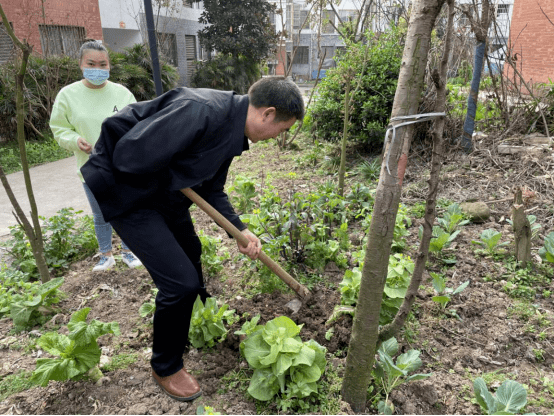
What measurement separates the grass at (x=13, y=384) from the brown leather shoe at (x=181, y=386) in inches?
30.7

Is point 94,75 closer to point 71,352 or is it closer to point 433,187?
point 71,352

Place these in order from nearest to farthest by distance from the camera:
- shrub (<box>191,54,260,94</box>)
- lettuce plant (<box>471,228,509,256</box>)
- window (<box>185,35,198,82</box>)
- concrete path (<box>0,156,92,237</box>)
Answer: lettuce plant (<box>471,228,509,256</box>), concrete path (<box>0,156,92,237</box>), shrub (<box>191,54,260,94</box>), window (<box>185,35,198,82</box>)

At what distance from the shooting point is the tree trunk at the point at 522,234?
313 centimetres

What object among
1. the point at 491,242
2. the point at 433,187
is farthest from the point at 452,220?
the point at 433,187

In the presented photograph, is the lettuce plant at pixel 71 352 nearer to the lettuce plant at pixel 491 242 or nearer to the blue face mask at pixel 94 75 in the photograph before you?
the blue face mask at pixel 94 75

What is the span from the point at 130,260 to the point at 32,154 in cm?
621

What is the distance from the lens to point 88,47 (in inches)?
133

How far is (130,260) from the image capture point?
3.73 meters

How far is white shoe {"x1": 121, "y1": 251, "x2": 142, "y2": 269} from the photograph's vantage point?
12.1 ft

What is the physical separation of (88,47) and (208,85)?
13.2 m

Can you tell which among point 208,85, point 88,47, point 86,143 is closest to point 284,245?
point 86,143

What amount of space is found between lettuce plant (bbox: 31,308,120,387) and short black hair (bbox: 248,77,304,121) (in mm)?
1446

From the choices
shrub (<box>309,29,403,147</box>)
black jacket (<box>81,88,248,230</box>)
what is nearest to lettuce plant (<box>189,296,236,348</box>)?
black jacket (<box>81,88,248,230</box>)

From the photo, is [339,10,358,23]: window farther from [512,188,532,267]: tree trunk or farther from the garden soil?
the garden soil
